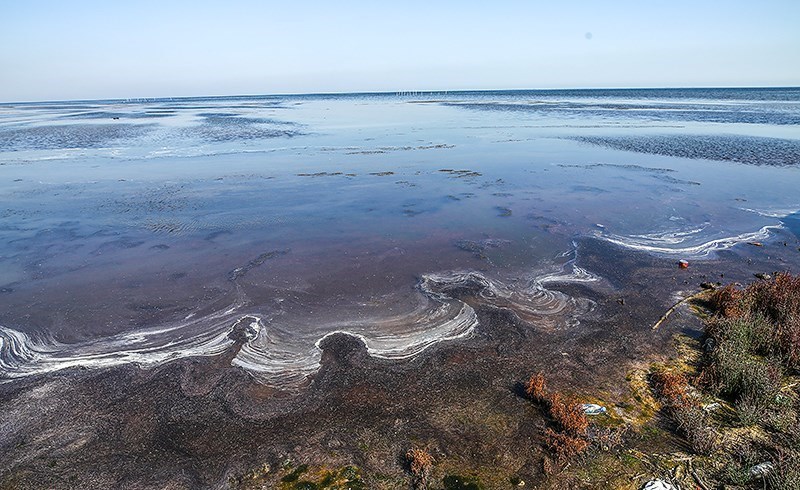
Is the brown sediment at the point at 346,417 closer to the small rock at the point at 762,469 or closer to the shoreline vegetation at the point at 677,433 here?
the shoreline vegetation at the point at 677,433

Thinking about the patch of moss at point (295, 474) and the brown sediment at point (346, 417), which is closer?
the patch of moss at point (295, 474)

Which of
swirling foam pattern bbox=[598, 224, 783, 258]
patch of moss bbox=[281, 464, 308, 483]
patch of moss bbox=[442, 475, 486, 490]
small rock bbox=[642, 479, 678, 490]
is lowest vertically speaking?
patch of moss bbox=[281, 464, 308, 483]

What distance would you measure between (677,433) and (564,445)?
1.84 meters

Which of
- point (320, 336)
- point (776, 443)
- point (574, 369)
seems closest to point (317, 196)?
point (320, 336)

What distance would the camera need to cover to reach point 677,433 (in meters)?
6.81

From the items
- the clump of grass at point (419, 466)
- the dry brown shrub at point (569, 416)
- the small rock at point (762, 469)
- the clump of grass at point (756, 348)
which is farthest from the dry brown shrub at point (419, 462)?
the clump of grass at point (756, 348)

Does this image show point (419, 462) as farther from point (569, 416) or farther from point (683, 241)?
point (683, 241)

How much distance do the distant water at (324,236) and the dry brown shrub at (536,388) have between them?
2.42 metres

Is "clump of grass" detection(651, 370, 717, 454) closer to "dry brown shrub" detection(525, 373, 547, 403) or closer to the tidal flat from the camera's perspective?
the tidal flat

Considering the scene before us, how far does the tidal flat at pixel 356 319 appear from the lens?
21.6 ft

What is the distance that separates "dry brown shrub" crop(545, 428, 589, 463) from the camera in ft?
20.9

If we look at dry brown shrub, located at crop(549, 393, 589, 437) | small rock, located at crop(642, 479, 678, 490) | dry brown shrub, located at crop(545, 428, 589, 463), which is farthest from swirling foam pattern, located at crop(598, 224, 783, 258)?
small rock, located at crop(642, 479, 678, 490)

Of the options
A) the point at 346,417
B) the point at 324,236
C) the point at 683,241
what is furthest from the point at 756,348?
the point at 324,236

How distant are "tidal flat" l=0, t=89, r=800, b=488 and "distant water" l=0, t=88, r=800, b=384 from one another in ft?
0.33
